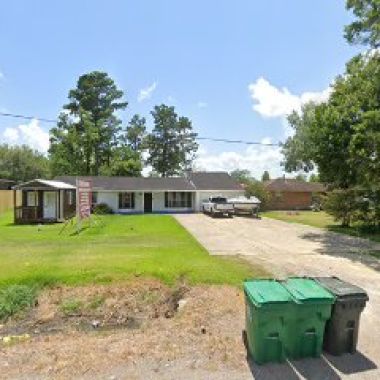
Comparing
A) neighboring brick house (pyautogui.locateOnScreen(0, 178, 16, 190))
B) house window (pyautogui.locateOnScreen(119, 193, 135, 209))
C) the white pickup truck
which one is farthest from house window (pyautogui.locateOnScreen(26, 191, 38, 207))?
neighboring brick house (pyautogui.locateOnScreen(0, 178, 16, 190))

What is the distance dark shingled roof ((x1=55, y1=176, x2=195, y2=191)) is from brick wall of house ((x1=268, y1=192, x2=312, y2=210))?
10.4m

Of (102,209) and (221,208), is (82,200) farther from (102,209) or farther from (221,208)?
(102,209)

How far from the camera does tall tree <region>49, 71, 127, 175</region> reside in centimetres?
5059

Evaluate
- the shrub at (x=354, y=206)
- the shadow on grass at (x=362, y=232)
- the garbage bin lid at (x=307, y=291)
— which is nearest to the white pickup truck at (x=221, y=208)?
the shrub at (x=354, y=206)

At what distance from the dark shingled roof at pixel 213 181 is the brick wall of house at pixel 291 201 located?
18.3 ft

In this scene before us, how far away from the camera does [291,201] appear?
49.8 meters

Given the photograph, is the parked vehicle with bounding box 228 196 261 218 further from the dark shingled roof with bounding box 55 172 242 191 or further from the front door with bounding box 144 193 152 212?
the front door with bounding box 144 193 152 212

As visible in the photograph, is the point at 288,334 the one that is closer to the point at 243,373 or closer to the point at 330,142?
the point at 243,373

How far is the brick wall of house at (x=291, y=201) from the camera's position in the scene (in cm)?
4812

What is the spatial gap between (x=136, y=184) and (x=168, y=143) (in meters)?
25.3

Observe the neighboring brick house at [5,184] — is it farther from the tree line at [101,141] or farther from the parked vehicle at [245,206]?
the parked vehicle at [245,206]

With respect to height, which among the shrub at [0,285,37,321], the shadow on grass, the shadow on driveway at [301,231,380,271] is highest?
the shadow on grass

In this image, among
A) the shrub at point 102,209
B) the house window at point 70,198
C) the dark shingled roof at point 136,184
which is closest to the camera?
the house window at point 70,198

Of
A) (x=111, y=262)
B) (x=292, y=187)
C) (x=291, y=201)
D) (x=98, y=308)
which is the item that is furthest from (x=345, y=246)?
(x=292, y=187)
